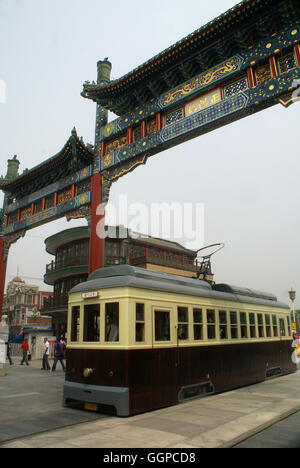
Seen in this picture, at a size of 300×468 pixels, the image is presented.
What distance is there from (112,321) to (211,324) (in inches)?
119

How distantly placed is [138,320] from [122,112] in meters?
10.1

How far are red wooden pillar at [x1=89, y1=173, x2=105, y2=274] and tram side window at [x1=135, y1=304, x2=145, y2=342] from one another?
6524mm

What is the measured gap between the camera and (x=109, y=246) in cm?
2928

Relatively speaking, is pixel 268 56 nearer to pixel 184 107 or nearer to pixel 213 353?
pixel 184 107

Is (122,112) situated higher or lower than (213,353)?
higher

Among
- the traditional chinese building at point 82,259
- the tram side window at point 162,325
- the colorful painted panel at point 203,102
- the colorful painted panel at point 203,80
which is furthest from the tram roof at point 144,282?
the traditional chinese building at point 82,259

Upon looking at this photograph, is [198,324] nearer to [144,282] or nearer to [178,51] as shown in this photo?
[144,282]

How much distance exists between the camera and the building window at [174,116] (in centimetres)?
1240

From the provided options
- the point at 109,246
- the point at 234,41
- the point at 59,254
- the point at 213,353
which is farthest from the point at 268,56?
the point at 59,254

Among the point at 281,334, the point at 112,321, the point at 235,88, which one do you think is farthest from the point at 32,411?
the point at 235,88

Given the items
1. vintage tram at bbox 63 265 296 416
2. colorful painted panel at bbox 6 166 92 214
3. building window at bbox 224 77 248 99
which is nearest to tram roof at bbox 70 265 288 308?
vintage tram at bbox 63 265 296 416

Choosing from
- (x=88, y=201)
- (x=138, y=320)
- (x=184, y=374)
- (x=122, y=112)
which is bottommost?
(x=184, y=374)

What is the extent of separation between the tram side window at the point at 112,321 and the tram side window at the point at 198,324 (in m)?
2.21

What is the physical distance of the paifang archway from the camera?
33.3 ft
